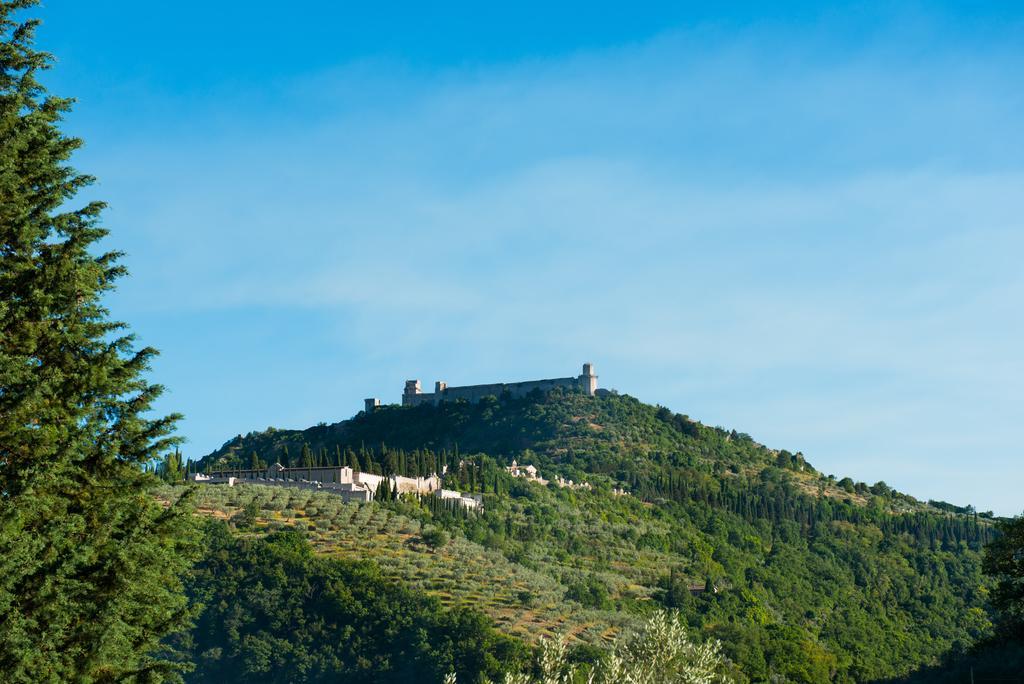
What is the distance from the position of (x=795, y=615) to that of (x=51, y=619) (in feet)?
329

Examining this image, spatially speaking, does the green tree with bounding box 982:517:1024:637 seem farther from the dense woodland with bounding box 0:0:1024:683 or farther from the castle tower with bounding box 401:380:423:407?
the castle tower with bounding box 401:380:423:407

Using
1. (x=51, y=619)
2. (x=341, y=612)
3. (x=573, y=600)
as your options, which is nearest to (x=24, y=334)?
(x=51, y=619)

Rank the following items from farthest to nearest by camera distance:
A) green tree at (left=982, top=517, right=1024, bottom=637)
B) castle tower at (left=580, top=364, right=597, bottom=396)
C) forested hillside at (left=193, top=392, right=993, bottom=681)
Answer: castle tower at (left=580, top=364, right=597, bottom=396), forested hillside at (left=193, top=392, right=993, bottom=681), green tree at (left=982, top=517, right=1024, bottom=637)

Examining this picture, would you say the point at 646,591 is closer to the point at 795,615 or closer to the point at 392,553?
the point at 795,615

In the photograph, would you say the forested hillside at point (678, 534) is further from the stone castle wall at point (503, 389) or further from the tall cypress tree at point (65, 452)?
the tall cypress tree at point (65, 452)

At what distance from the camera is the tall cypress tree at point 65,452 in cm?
1903

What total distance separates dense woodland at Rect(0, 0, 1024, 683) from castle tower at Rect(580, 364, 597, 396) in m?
1.99

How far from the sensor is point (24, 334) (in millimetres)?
20344

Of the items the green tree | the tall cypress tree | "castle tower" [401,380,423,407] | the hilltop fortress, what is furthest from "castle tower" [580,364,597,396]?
the tall cypress tree

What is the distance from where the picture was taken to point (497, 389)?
177875 mm

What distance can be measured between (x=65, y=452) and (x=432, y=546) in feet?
260

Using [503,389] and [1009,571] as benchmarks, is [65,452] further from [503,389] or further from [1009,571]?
[503,389]

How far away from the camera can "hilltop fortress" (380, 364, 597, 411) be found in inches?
6924

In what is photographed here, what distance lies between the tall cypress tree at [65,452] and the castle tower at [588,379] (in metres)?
154
